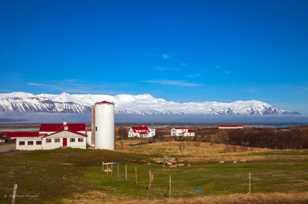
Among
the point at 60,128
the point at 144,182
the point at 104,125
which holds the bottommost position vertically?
the point at 144,182

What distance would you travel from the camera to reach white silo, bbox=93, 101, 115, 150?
9889 centimetres

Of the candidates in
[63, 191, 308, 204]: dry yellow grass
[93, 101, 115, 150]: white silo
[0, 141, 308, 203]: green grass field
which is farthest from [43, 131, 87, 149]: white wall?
[63, 191, 308, 204]: dry yellow grass

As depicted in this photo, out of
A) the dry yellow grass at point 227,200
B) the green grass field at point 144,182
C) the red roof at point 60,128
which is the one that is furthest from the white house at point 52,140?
the dry yellow grass at point 227,200

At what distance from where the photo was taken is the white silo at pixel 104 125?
98.9 metres

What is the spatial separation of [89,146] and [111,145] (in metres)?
5.43

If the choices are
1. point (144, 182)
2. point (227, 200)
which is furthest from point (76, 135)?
point (227, 200)

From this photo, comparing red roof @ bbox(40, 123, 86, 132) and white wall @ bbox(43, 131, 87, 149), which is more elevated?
red roof @ bbox(40, 123, 86, 132)

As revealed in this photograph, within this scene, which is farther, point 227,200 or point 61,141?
point 61,141

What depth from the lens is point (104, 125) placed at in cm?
10000

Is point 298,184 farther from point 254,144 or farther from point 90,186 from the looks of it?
point 254,144

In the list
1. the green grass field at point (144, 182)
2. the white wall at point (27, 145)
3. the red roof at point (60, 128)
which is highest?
the red roof at point (60, 128)

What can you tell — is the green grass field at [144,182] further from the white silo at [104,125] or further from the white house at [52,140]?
the white silo at [104,125]

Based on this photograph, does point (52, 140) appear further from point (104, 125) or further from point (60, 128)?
point (104, 125)

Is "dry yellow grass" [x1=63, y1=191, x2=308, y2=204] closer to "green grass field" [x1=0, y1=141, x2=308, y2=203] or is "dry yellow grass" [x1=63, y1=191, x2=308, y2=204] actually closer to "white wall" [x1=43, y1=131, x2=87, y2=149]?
"green grass field" [x1=0, y1=141, x2=308, y2=203]
